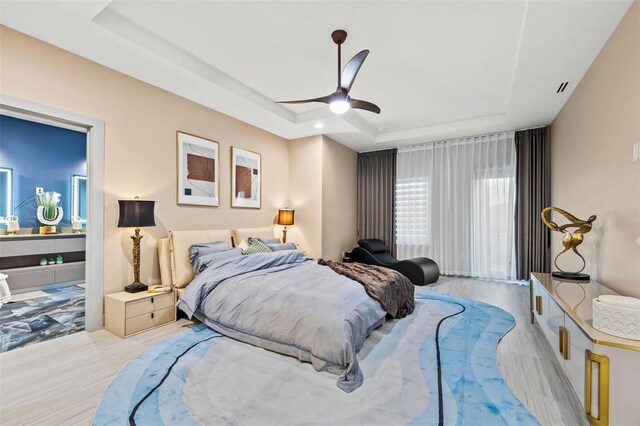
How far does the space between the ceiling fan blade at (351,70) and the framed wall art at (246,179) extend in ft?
8.16

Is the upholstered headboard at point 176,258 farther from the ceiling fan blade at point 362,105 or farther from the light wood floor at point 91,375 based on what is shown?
the ceiling fan blade at point 362,105

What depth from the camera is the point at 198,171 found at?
4.19m

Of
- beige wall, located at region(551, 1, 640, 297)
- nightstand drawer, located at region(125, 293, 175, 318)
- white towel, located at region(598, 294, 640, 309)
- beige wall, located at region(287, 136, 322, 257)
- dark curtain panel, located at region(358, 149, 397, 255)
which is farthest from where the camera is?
dark curtain panel, located at region(358, 149, 397, 255)

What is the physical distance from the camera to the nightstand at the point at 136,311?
290 centimetres

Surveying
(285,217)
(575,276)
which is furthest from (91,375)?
(575,276)

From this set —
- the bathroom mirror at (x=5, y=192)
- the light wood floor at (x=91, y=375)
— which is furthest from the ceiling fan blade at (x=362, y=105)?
the bathroom mirror at (x=5, y=192)

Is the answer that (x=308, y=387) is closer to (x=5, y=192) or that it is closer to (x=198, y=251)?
(x=198, y=251)

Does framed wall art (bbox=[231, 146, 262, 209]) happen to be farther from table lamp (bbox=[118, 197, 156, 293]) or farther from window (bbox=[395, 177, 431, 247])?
window (bbox=[395, 177, 431, 247])

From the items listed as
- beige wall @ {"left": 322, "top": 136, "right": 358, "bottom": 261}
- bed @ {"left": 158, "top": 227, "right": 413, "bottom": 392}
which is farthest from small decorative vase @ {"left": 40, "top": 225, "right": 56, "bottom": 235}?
beige wall @ {"left": 322, "top": 136, "right": 358, "bottom": 261}

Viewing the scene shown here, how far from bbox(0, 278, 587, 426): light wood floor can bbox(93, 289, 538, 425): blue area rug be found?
0.11 metres

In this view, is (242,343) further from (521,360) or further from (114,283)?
(521,360)

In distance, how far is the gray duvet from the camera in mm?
2246

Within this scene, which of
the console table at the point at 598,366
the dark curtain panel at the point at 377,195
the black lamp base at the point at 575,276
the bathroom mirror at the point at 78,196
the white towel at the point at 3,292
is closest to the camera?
the console table at the point at 598,366

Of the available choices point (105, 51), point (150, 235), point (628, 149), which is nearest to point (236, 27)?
point (105, 51)
